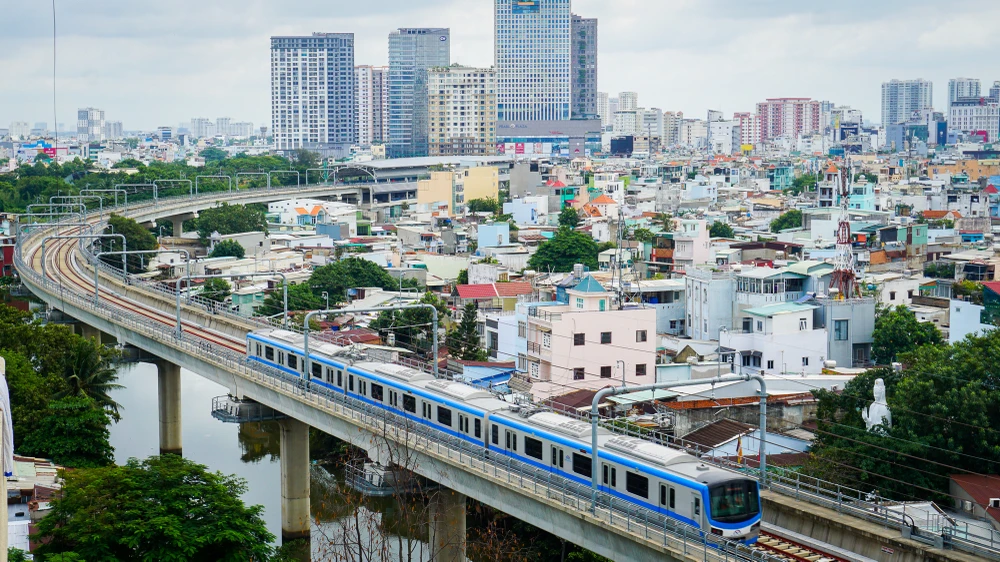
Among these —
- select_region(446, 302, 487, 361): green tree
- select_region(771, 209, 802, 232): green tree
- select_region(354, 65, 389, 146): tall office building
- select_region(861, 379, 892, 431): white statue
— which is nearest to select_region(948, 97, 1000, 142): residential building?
select_region(354, 65, 389, 146): tall office building

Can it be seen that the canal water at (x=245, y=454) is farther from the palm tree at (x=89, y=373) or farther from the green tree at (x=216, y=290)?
the green tree at (x=216, y=290)

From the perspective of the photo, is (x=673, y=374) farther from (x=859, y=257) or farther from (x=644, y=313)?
(x=859, y=257)

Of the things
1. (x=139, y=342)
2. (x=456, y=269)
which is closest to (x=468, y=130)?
(x=456, y=269)

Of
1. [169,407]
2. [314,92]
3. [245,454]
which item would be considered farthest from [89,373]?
[314,92]

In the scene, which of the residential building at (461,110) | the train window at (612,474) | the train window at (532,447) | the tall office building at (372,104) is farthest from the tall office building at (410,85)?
the train window at (612,474)

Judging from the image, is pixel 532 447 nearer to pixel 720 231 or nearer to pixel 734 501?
pixel 734 501
